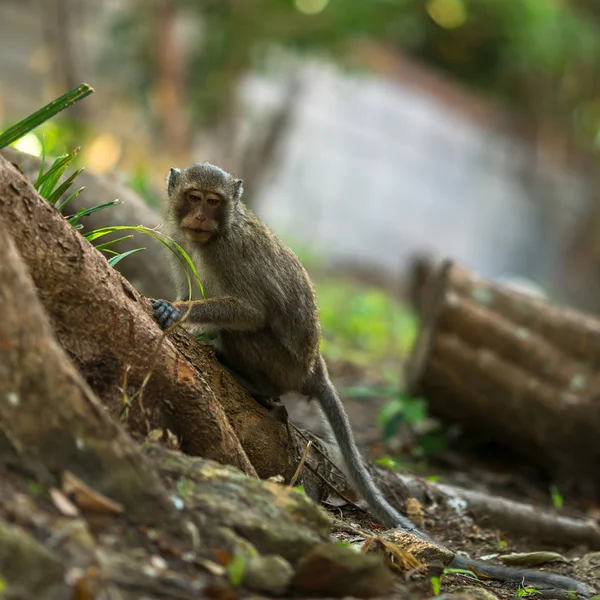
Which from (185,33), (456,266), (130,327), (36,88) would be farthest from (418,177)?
(130,327)

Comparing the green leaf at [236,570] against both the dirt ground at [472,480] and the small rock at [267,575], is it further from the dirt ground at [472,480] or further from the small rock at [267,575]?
the dirt ground at [472,480]

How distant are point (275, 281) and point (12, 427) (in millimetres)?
2349

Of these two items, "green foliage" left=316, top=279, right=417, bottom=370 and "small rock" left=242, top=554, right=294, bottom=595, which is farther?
"green foliage" left=316, top=279, right=417, bottom=370

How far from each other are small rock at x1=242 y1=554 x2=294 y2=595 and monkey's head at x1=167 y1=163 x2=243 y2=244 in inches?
92.0

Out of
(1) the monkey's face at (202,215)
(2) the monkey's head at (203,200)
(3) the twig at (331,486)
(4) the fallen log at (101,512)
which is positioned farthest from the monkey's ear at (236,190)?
(4) the fallen log at (101,512)

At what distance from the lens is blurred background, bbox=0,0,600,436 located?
553 inches

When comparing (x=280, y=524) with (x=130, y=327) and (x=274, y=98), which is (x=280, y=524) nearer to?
(x=130, y=327)

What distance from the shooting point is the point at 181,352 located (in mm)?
3977

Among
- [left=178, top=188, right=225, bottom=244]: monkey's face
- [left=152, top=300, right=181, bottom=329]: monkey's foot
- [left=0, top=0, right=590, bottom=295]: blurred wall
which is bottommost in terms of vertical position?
[left=152, top=300, right=181, bottom=329]: monkey's foot

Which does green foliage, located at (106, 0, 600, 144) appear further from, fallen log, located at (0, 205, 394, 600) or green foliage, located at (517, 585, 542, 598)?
fallen log, located at (0, 205, 394, 600)

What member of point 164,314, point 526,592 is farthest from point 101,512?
point 526,592

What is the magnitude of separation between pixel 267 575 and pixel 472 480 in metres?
4.72

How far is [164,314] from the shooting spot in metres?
4.02

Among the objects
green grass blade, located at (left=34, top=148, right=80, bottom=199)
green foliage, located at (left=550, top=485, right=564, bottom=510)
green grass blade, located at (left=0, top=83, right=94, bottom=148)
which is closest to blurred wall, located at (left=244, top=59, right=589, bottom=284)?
green foliage, located at (left=550, top=485, right=564, bottom=510)
